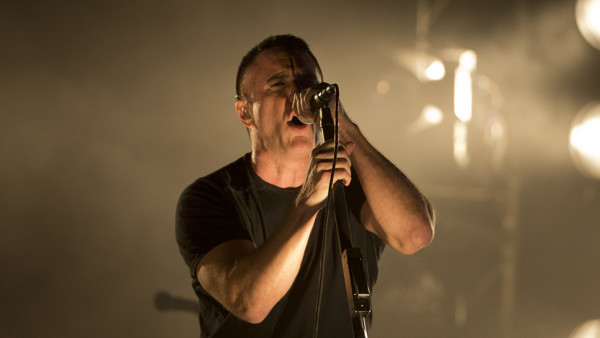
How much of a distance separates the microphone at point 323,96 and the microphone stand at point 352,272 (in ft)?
0.26

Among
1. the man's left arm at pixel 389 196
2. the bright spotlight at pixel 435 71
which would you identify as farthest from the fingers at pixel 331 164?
the bright spotlight at pixel 435 71

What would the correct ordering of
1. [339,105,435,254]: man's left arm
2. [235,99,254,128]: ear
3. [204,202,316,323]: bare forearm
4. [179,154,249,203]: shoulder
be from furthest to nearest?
[235,99,254,128]: ear, [179,154,249,203]: shoulder, [339,105,435,254]: man's left arm, [204,202,316,323]: bare forearm

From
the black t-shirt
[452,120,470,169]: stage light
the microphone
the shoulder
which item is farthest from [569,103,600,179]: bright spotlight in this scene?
the microphone

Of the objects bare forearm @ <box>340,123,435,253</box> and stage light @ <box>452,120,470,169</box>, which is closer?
bare forearm @ <box>340,123,435,253</box>

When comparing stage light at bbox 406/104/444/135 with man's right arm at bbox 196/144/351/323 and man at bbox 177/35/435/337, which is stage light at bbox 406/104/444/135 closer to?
man at bbox 177/35/435/337

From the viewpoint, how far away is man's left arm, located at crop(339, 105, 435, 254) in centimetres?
161

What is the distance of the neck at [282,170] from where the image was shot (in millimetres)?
1866

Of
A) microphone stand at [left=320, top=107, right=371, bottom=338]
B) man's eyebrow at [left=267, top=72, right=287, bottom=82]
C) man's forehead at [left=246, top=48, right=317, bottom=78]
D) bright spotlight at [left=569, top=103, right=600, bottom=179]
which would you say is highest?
man's forehead at [left=246, top=48, right=317, bottom=78]

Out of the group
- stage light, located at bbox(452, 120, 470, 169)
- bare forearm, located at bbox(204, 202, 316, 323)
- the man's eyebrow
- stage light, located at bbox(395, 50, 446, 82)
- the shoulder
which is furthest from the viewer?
stage light, located at bbox(452, 120, 470, 169)

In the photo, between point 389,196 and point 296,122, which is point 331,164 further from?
point 296,122

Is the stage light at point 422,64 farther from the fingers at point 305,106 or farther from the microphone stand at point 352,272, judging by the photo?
the microphone stand at point 352,272

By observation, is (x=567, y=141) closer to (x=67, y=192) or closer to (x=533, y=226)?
(x=533, y=226)

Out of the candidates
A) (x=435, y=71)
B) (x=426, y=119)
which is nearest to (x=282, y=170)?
(x=426, y=119)

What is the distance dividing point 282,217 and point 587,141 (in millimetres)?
2748
